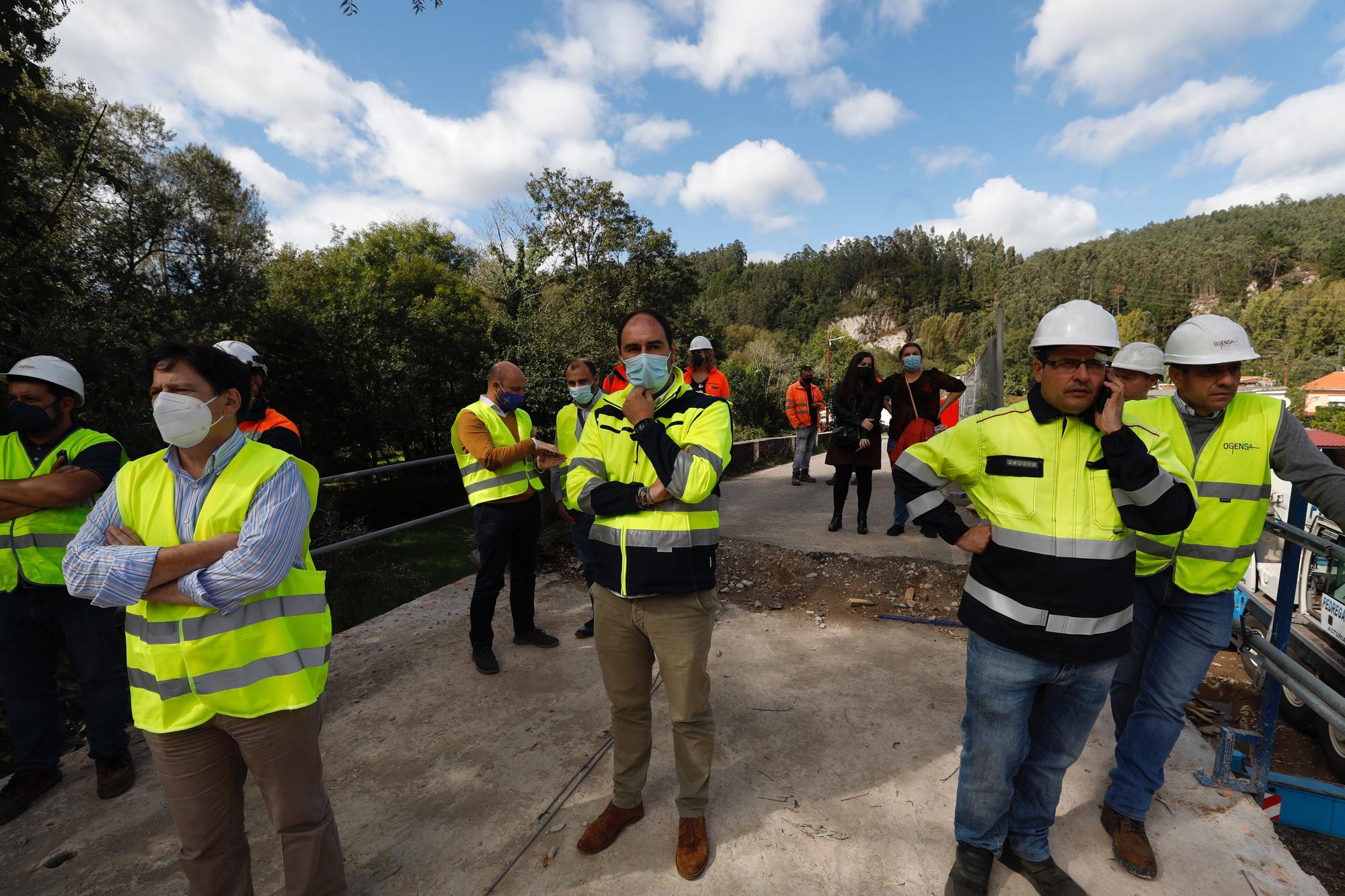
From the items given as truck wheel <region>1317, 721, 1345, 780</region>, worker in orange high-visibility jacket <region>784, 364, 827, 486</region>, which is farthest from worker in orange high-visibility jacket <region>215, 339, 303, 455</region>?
worker in orange high-visibility jacket <region>784, 364, 827, 486</region>

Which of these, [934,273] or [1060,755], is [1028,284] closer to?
[934,273]

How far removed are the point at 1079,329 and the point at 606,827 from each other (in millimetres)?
2356

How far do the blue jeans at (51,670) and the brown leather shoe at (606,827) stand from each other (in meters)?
2.22

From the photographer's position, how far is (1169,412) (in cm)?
228

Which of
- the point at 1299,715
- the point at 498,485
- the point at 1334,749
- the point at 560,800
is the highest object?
the point at 498,485

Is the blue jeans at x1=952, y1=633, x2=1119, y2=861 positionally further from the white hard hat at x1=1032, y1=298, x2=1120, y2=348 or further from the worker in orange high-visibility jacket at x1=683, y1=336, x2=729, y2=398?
the worker in orange high-visibility jacket at x1=683, y1=336, x2=729, y2=398

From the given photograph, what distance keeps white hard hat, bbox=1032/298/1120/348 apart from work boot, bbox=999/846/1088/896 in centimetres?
177

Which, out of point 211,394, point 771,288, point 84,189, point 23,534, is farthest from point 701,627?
point 771,288

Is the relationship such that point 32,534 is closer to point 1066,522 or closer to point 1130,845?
point 1066,522

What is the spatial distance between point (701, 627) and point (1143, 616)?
1.72m

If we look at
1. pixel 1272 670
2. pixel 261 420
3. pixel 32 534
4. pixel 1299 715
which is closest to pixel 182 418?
pixel 261 420

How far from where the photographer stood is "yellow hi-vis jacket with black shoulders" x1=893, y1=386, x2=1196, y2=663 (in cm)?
170

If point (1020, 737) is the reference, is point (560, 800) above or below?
below

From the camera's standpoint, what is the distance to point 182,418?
1.67m
